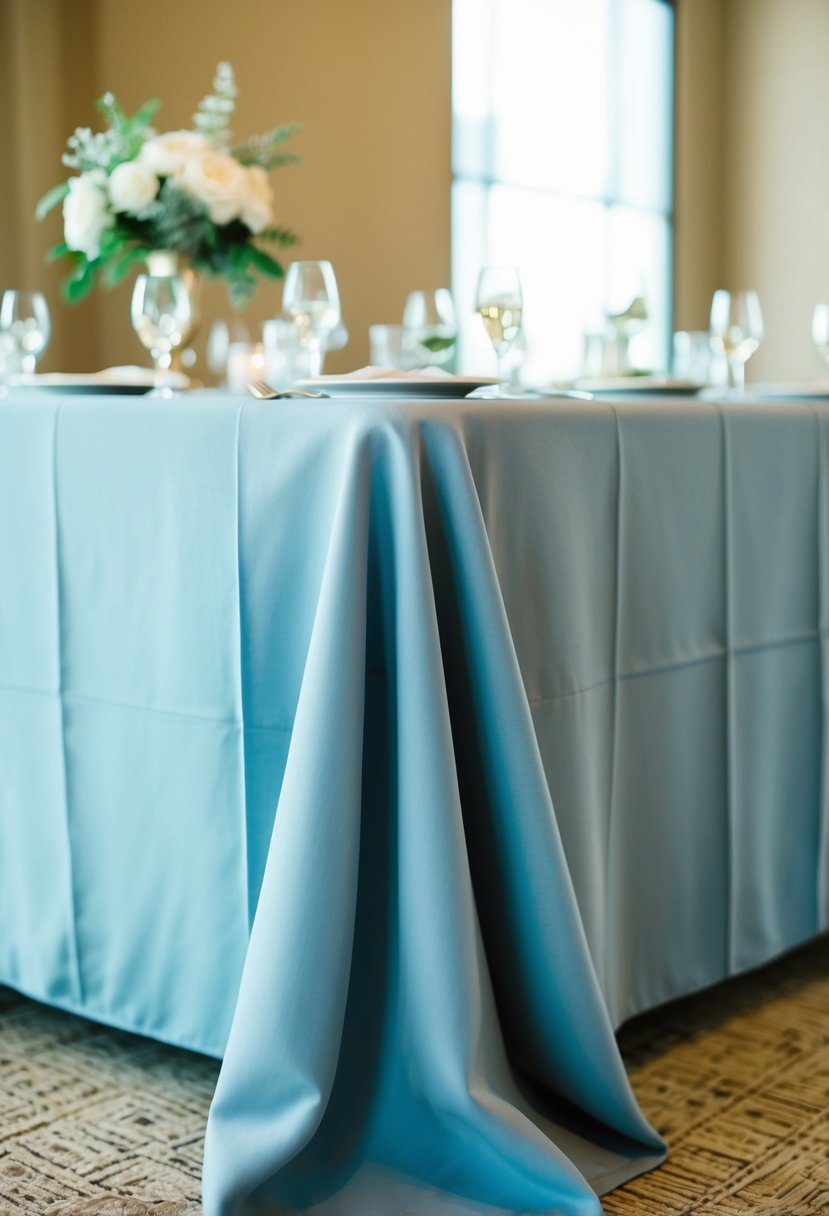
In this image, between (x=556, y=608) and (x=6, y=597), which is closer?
(x=556, y=608)

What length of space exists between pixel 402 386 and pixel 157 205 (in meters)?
0.76

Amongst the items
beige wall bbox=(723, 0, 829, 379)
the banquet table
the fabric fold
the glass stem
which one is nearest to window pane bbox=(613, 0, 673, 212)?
beige wall bbox=(723, 0, 829, 379)

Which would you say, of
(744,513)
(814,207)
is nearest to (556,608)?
(744,513)

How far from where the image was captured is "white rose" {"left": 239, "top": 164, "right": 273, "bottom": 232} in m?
2.00

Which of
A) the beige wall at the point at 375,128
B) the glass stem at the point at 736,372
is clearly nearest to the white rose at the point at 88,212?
the glass stem at the point at 736,372

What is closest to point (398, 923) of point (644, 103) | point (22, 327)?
point (22, 327)

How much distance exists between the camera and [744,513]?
1.73 m

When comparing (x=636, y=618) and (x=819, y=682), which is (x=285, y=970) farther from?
(x=819, y=682)

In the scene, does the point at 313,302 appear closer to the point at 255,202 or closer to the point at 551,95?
the point at 255,202

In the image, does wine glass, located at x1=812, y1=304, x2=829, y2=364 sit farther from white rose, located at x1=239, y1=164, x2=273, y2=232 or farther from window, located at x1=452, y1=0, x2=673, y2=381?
window, located at x1=452, y1=0, x2=673, y2=381

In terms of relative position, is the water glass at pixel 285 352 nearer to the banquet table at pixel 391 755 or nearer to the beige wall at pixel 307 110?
the banquet table at pixel 391 755

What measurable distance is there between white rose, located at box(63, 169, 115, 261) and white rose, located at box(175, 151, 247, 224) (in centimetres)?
11

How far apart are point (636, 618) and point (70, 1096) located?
0.84 metres

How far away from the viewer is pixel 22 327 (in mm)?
1948
